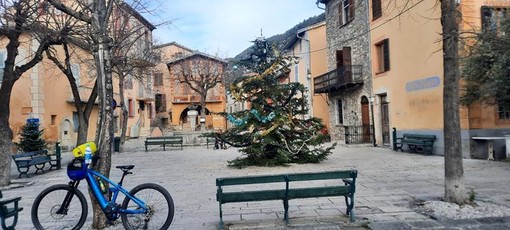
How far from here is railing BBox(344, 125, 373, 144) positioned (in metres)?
20.5

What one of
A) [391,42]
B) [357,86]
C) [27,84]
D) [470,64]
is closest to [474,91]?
[470,64]

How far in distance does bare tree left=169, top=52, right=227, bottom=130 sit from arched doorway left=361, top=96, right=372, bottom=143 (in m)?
24.4

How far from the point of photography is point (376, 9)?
18609mm

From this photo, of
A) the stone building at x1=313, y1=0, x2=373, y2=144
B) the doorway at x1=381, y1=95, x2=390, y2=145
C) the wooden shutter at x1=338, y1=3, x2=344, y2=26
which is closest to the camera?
the doorway at x1=381, y1=95, x2=390, y2=145

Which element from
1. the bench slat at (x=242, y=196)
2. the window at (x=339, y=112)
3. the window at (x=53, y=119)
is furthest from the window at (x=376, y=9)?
the window at (x=53, y=119)

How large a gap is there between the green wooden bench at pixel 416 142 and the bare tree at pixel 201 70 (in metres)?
28.8

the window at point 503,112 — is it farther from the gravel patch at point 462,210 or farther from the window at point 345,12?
the window at point 345,12

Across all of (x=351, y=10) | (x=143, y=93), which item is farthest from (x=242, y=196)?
(x=143, y=93)

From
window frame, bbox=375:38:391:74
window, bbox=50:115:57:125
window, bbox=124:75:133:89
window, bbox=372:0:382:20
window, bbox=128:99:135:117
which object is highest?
window, bbox=372:0:382:20

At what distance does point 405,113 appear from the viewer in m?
16.2

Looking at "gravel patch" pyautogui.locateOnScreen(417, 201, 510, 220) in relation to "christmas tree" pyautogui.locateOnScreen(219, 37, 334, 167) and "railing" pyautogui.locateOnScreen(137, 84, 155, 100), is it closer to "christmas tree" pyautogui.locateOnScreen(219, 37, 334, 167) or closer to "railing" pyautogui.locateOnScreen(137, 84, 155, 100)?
"christmas tree" pyautogui.locateOnScreen(219, 37, 334, 167)

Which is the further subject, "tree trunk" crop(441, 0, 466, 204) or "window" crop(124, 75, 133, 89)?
"window" crop(124, 75, 133, 89)

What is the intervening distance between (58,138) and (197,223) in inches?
782

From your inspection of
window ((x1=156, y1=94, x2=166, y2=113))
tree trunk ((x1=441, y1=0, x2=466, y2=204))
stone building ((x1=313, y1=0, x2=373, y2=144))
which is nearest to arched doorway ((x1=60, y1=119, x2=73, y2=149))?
stone building ((x1=313, y1=0, x2=373, y2=144))
